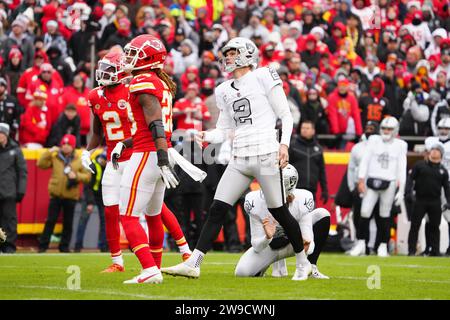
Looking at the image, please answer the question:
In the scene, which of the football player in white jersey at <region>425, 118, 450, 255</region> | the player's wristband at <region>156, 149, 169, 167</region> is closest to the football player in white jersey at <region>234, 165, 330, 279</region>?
the player's wristband at <region>156, 149, 169, 167</region>

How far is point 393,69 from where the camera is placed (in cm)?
2056

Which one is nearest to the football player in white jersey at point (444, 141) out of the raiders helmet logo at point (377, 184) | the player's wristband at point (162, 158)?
the raiders helmet logo at point (377, 184)

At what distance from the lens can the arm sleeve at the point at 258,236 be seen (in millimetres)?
9570

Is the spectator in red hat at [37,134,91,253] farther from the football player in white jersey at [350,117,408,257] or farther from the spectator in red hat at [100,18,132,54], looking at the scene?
the football player in white jersey at [350,117,408,257]

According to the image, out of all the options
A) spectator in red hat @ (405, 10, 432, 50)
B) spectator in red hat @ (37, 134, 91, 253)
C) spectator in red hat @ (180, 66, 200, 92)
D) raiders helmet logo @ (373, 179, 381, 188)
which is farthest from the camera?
spectator in red hat @ (405, 10, 432, 50)

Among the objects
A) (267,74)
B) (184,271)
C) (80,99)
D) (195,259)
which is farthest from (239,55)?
(80,99)

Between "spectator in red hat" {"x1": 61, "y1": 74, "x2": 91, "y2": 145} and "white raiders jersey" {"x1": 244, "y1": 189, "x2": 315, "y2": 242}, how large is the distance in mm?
7718

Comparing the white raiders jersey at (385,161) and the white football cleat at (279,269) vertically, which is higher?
the white raiders jersey at (385,161)

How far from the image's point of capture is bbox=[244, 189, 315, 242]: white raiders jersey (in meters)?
9.55

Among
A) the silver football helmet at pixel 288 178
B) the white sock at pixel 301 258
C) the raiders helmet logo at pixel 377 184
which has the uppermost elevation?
the silver football helmet at pixel 288 178

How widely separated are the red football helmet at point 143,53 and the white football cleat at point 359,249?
7.30m

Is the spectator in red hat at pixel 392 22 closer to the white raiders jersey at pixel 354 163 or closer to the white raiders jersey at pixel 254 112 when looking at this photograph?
the white raiders jersey at pixel 354 163

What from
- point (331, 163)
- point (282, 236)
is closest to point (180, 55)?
point (331, 163)

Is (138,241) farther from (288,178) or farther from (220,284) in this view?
(288,178)
